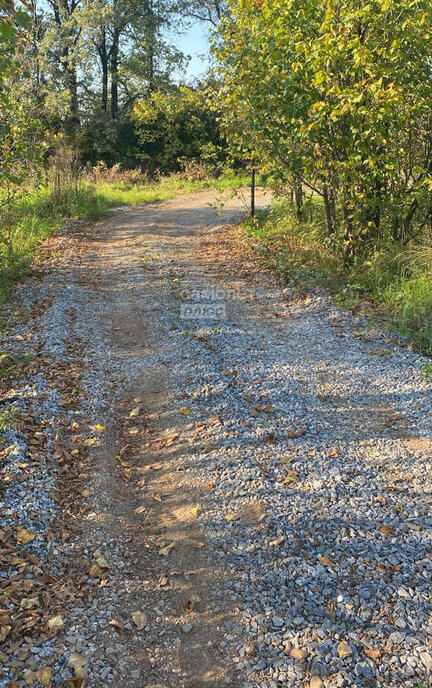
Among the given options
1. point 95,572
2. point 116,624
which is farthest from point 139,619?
point 95,572

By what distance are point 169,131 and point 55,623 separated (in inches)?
1011

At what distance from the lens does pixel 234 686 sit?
2.23 meters

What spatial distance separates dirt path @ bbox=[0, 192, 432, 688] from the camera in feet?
7.80

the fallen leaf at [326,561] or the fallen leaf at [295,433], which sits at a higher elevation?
the fallen leaf at [295,433]

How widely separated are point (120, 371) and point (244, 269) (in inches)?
167

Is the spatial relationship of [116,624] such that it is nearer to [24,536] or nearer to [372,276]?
[24,536]

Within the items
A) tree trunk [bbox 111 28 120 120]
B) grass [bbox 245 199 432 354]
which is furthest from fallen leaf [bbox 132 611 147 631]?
tree trunk [bbox 111 28 120 120]

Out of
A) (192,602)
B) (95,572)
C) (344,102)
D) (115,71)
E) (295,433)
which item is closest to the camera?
(192,602)

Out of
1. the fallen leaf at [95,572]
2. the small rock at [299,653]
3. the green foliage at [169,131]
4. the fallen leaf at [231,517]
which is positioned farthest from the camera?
the green foliage at [169,131]

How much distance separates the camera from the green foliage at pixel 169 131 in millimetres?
24641

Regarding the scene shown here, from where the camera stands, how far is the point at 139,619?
254cm

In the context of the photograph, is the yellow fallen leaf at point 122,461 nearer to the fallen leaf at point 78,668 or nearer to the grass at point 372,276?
the fallen leaf at point 78,668

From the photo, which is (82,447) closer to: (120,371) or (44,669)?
(120,371)

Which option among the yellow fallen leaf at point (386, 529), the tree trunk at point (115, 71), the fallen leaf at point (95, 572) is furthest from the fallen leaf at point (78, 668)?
the tree trunk at point (115, 71)
